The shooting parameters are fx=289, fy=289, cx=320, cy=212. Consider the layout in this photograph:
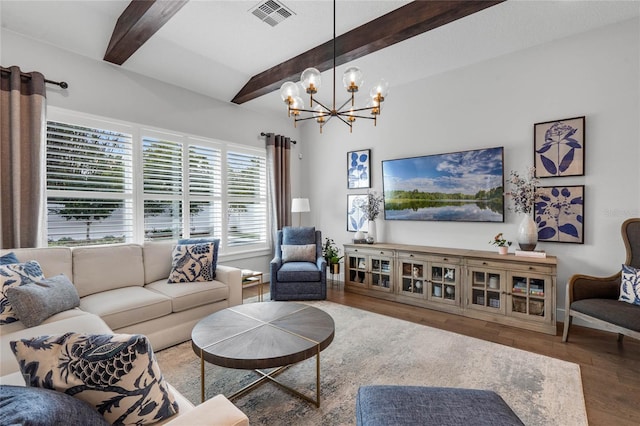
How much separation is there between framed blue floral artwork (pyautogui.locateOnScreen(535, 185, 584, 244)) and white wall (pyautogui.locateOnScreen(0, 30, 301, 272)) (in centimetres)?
401

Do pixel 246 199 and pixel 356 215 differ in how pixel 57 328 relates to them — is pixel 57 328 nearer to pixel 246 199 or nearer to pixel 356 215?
pixel 246 199

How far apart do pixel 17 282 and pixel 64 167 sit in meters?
1.44

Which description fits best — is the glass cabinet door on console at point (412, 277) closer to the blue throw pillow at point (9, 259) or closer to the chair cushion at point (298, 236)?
the chair cushion at point (298, 236)

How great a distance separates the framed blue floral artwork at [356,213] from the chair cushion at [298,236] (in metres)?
0.78

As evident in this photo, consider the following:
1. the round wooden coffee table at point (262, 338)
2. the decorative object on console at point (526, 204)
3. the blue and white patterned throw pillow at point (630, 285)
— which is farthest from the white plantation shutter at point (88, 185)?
the blue and white patterned throw pillow at point (630, 285)

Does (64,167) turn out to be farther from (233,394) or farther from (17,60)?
(233,394)

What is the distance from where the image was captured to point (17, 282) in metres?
2.15

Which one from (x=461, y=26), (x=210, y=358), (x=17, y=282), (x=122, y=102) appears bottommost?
(x=210, y=358)

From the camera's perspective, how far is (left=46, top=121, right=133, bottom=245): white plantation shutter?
3.03m

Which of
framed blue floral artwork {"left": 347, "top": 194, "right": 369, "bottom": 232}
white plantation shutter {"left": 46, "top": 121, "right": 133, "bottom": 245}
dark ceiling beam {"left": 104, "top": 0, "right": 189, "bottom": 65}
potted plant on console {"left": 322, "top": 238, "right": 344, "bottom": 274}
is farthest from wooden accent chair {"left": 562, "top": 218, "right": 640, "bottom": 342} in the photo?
white plantation shutter {"left": 46, "top": 121, "right": 133, "bottom": 245}

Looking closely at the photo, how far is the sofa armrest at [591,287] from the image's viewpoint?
277 centimetres

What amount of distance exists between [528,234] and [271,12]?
3.55m

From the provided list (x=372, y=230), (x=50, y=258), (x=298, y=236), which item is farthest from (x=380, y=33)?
(x=50, y=258)

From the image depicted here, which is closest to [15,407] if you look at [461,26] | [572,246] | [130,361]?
[130,361]
